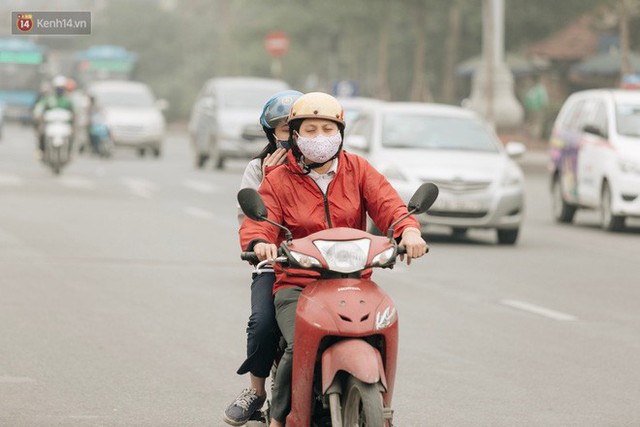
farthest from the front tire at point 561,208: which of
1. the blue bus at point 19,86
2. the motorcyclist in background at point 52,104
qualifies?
the blue bus at point 19,86

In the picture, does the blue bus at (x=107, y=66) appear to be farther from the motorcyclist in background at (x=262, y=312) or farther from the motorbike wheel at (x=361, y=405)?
the motorbike wheel at (x=361, y=405)

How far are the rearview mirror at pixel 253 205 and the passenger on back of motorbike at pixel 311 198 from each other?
147 mm

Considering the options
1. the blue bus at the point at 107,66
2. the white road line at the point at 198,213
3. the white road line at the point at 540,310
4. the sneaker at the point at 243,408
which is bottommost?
the blue bus at the point at 107,66

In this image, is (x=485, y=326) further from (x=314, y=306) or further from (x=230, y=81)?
(x=230, y=81)

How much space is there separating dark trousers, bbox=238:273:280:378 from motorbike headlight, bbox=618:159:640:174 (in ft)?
48.2

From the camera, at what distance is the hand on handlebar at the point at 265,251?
646 centimetres

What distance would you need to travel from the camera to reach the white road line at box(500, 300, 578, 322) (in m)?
12.7

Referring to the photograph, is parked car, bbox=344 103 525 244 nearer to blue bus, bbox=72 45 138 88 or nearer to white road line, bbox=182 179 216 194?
white road line, bbox=182 179 216 194

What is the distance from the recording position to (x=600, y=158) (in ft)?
71.8

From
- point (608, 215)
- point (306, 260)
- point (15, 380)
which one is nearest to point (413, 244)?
point (306, 260)

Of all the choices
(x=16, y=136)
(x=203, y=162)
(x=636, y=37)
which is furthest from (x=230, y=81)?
(x=636, y=37)

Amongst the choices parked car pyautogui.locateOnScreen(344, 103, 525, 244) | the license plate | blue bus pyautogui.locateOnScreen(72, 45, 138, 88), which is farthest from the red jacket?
blue bus pyautogui.locateOnScreen(72, 45, 138, 88)

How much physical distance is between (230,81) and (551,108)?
46.9ft

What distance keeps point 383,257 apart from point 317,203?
0.59 meters
